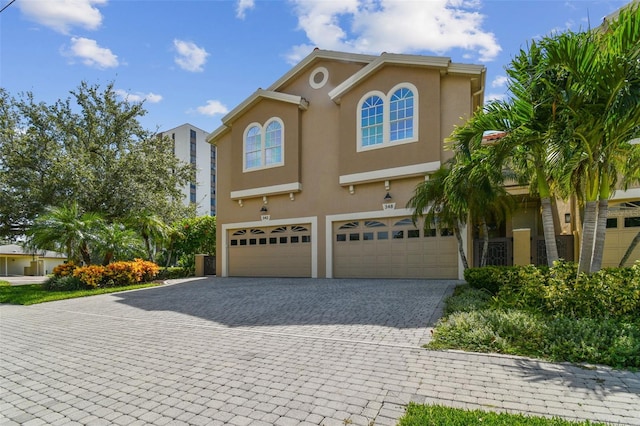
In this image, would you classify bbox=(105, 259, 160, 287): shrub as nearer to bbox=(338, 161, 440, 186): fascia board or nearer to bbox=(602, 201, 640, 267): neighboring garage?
bbox=(338, 161, 440, 186): fascia board

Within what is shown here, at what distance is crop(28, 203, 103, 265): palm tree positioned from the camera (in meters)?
15.4

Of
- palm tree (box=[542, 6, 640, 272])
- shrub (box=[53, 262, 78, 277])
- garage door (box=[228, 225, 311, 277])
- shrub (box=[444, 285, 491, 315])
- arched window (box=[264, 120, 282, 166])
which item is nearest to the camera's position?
palm tree (box=[542, 6, 640, 272])

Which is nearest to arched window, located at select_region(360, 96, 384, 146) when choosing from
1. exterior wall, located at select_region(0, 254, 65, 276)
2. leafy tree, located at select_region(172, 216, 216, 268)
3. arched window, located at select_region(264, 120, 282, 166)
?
arched window, located at select_region(264, 120, 282, 166)

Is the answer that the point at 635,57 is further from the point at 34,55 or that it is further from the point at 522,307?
the point at 34,55

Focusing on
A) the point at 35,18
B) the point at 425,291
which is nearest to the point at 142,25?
the point at 35,18

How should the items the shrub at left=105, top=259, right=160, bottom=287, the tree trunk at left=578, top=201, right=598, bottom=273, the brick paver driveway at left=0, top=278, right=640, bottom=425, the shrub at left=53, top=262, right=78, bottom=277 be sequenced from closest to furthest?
1. the brick paver driveway at left=0, top=278, right=640, bottom=425
2. the tree trunk at left=578, top=201, right=598, bottom=273
3. the shrub at left=105, top=259, right=160, bottom=287
4. the shrub at left=53, top=262, right=78, bottom=277

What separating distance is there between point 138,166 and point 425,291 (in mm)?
16194

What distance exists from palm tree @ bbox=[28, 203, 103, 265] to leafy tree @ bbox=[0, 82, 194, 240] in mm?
2446

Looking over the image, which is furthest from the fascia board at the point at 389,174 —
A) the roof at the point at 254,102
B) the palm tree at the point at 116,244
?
the palm tree at the point at 116,244

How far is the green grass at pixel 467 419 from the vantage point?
3.23 metres

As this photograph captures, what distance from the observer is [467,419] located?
3.32 metres

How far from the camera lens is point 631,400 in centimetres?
381

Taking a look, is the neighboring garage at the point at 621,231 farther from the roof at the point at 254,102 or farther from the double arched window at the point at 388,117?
the roof at the point at 254,102

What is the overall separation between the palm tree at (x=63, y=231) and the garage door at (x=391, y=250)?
35.2 feet
